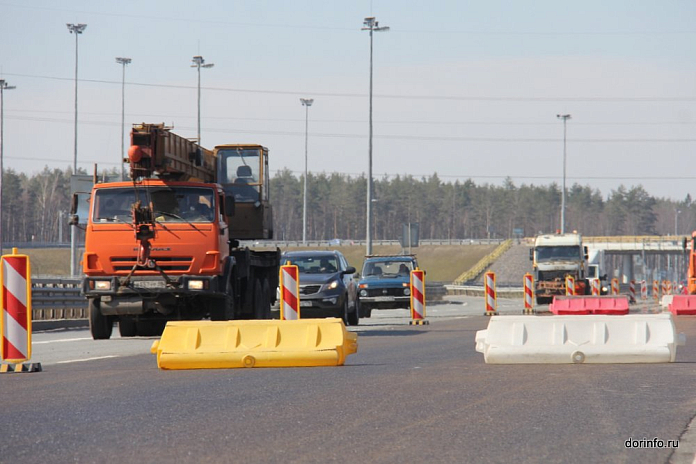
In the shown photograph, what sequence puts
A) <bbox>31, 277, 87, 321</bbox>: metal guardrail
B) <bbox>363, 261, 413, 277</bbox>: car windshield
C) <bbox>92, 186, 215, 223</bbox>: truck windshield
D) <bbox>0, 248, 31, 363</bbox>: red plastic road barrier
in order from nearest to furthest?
<bbox>0, 248, 31, 363</bbox>: red plastic road barrier
<bbox>92, 186, 215, 223</bbox>: truck windshield
<bbox>31, 277, 87, 321</bbox>: metal guardrail
<bbox>363, 261, 413, 277</bbox>: car windshield

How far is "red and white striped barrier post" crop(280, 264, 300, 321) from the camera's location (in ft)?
63.7

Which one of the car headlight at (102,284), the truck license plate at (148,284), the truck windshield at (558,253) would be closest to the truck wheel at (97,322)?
the car headlight at (102,284)

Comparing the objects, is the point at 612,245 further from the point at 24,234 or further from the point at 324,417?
the point at 324,417

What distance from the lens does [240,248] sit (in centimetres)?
2153

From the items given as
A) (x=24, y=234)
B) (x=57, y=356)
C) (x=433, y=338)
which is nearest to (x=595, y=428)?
(x=57, y=356)

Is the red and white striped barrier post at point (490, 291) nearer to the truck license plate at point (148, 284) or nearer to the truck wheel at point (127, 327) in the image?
the truck wheel at point (127, 327)

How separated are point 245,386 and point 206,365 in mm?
2346

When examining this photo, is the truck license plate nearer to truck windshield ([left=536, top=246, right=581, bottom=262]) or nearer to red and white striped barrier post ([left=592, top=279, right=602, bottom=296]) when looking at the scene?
red and white striped barrier post ([left=592, top=279, right=602, bottom=296])

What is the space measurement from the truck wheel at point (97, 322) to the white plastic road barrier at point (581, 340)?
8352 millimetres

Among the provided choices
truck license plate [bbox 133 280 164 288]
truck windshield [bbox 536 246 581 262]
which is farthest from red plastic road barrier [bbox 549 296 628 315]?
truck windshield [bbox 536 246 581 262]

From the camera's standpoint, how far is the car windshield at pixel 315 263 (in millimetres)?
25672

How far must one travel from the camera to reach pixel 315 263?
26.0 m

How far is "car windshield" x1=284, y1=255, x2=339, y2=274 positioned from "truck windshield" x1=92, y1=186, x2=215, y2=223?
682 centimetres

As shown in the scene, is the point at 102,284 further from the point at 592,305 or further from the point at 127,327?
the point at 592,305
